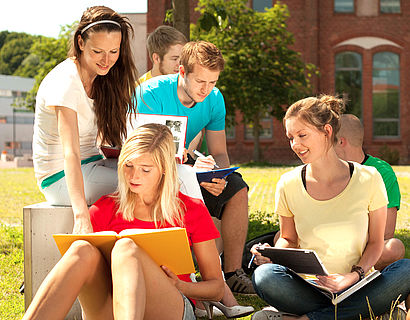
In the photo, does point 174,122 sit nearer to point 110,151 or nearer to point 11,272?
point 110,151

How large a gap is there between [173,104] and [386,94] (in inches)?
941

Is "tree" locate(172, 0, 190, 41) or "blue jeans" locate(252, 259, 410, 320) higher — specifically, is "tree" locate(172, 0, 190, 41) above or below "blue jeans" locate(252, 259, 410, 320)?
above

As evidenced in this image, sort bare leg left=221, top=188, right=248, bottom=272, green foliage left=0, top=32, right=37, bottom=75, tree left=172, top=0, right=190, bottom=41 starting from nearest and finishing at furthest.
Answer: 1. bare leg left=221, top=188, right=248, bottom=272
2. tree left=172, top=0, right=190, bottom=41
3. green foliage left=0, top=32, right=37, bottom=75

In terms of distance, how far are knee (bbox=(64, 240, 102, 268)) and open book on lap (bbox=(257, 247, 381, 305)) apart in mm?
876

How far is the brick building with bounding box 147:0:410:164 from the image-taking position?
2650 centimetres

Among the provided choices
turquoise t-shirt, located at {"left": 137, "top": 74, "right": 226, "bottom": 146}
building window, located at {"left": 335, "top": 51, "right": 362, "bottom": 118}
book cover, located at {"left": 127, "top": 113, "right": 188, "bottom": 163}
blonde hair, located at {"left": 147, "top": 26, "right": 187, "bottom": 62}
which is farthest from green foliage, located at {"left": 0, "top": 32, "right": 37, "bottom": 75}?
book cover, located at {"left": 127, "top": 113, "right": 188, "bottom": 163}

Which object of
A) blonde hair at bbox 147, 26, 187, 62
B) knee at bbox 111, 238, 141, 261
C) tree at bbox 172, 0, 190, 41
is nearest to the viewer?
knee at bbox 111, 238, 141, 261

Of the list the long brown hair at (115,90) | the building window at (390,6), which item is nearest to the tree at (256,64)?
the building window at (390,6)

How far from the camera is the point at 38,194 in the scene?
499 inches

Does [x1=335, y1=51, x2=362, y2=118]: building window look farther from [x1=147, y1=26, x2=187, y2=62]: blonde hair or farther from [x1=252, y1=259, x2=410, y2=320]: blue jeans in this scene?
[x1=252, y1=259, x2=410, y2=320]: blue jeans

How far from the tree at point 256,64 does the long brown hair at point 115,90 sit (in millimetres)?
18612

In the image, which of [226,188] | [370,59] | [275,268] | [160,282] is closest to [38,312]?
[160,282]

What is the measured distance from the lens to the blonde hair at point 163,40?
513 cm

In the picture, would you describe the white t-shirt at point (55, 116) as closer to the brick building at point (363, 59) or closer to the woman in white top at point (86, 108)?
the woman in white top at point (86, 108)
